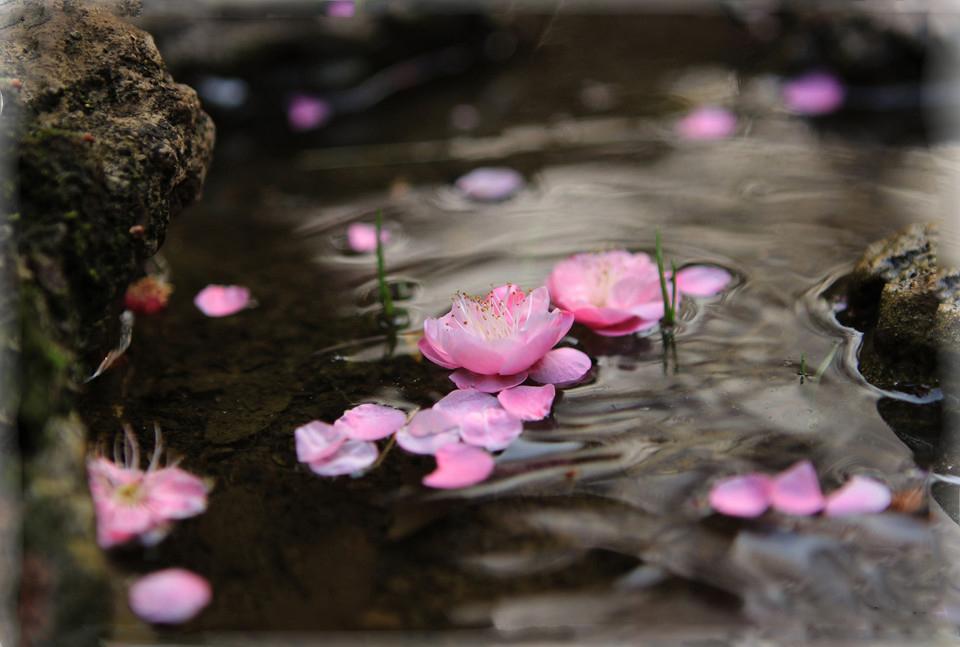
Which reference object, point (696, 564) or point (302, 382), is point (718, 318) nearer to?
point (696, 564)

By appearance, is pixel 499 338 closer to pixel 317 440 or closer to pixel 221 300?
pixel 317 440

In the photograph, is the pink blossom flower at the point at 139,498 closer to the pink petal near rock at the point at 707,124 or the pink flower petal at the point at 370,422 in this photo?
the pink flower petal at the point at 370,422

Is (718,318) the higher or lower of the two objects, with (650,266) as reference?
lower

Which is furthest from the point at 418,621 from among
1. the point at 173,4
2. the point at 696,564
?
the point at 173,4

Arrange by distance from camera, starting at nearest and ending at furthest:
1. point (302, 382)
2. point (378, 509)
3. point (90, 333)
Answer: point (378, 509) < point (90, 333) < point (302, 382)

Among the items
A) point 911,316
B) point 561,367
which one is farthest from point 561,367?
point 911,316

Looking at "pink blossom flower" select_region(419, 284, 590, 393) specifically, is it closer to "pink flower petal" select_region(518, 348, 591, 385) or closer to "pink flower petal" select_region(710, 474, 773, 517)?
"pink flower petal" select_region(518, 348, 591, 385)

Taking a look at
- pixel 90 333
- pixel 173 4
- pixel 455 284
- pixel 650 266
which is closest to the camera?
pixel 90 333
